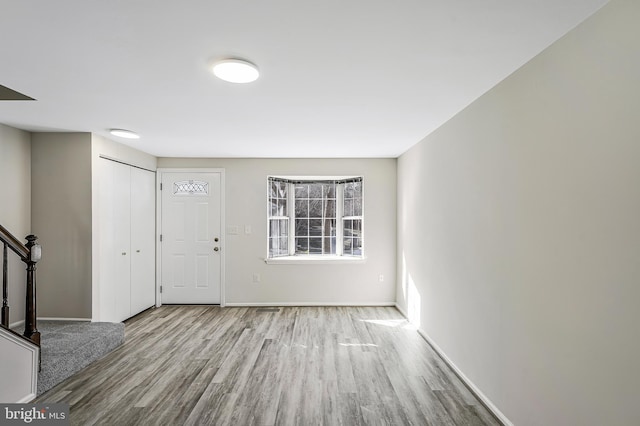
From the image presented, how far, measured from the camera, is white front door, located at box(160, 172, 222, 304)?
491 centimetres

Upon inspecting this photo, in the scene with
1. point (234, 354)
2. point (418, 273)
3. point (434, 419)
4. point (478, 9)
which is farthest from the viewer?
point (418, 273)

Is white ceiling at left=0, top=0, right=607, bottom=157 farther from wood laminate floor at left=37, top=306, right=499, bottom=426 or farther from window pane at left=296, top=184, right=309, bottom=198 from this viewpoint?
wood laminate floor at left=37, top=306, right=499, bottom=426

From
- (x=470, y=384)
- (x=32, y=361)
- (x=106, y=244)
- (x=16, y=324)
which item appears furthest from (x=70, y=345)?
(x=470, y=384)

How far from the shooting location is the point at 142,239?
4.54 metres

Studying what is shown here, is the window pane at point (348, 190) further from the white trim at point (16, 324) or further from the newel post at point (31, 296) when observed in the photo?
the white trim at point (16, 324)

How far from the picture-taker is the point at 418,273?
3.90 meters

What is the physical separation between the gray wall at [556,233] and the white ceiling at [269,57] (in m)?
0.26

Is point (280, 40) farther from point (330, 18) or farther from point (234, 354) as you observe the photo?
point (234, 354)

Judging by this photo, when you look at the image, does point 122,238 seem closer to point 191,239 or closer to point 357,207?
point 191,239

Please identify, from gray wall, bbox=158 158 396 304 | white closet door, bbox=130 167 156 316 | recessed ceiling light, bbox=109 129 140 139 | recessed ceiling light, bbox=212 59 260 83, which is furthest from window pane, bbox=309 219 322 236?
recessed ceiling light, bbox=212 59 260 83

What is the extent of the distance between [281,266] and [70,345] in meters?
2.67

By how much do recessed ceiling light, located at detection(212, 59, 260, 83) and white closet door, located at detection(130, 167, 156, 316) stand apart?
3.04 meters

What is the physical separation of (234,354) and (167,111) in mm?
2415

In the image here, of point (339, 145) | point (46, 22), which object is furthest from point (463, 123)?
point (46, 22)
